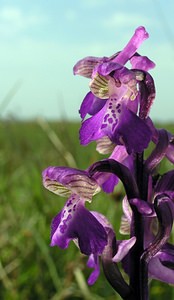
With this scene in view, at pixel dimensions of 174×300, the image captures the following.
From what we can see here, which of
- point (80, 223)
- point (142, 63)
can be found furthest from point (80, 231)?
point (142, 63)

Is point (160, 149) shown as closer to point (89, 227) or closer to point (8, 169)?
point (89, 227)

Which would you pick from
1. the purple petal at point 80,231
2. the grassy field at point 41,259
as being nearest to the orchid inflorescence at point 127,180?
the purple petal at point 80,231

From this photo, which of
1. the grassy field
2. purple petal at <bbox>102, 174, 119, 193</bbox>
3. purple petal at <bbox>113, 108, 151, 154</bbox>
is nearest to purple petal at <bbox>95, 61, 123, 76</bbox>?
purple petal at <bbox>113, 108, 151, 154</bbox>

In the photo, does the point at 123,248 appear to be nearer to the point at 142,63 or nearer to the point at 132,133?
the point at 132,133

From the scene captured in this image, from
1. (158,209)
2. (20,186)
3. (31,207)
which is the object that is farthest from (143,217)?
(20,186)

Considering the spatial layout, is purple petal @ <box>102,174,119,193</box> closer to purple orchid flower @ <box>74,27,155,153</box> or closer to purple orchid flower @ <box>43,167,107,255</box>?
purple orchid flower @ <box>43,167,107,255</box>

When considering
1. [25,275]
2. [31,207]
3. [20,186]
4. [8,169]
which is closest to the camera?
[25,275]

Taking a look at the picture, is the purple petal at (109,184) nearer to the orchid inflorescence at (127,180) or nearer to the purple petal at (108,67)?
the orchid inflorescence at (127,180)

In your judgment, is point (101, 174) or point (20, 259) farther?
point (20, 259)
